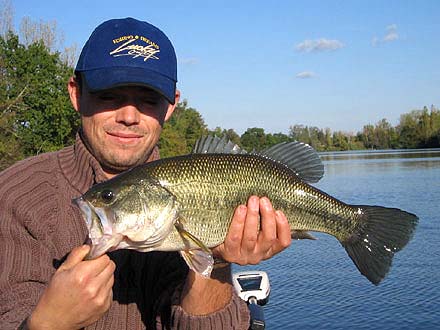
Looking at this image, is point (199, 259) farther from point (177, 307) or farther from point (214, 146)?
point (214, 146)

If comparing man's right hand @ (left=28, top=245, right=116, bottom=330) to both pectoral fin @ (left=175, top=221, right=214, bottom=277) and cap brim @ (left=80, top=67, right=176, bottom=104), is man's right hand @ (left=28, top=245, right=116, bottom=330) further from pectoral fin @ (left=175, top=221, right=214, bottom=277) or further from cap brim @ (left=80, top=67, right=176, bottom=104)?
cap brim @ (left=80, top=67, right=176, bottom=104)

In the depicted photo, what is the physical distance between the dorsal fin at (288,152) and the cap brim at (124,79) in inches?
15.4

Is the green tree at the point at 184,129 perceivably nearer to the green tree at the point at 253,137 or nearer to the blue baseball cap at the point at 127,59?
the green tree at the point at 253,137

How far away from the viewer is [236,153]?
347 centimetres

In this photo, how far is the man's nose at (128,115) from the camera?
3385 mm

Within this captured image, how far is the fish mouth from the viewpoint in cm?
282

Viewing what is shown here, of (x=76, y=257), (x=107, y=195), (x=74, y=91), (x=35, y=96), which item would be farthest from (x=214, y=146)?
(x=35, y=96)

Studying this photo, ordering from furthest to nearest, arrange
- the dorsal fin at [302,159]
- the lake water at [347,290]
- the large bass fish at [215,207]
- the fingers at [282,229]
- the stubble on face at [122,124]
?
the lake water at [347,290], the dorsal fin at [302,159], the stubble on face at [122,124], the fingers at [282,229], the large bass fish at [215,207]

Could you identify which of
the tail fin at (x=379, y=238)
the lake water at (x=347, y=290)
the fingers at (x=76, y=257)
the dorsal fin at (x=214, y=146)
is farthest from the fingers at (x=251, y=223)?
the lake water at (x=347, y=290)

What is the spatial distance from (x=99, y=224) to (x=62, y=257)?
488mm

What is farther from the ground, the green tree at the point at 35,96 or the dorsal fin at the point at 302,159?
the green tree at the point at 35,96

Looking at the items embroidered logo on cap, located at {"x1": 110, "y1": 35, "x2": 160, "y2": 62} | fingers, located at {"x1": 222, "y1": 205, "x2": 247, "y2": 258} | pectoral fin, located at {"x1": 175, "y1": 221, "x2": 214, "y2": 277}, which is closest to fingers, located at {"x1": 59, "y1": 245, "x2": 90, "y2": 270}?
pectoral fin, located at {"x1": 175, "y1": 221, "x2": 214, "y2": 277}

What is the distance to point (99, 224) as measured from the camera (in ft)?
9.57

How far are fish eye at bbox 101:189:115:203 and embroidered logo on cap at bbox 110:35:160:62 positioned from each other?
0.88m
